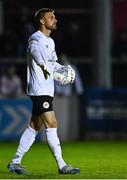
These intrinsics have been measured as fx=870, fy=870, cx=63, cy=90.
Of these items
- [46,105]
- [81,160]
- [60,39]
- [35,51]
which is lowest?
[81,160]

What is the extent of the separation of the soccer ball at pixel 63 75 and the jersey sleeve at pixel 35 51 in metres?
0.43

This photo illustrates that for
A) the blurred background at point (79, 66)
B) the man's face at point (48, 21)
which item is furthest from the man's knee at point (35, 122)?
the blurred background at point (79, 66)

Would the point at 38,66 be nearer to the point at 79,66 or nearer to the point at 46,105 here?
the point at 46,105

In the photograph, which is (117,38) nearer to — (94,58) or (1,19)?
(94,58)

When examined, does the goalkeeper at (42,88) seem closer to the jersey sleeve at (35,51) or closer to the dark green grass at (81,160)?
the jersey sleeve at (35,51)

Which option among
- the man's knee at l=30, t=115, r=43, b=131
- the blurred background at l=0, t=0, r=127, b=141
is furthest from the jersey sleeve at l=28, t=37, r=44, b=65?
the blurred background at l=0, t=0, r=127, b=141

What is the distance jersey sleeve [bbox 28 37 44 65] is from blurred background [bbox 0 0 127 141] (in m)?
9.09

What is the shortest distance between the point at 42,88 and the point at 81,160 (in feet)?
11.3

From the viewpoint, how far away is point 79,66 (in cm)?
2638

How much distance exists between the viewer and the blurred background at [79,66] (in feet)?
70.6

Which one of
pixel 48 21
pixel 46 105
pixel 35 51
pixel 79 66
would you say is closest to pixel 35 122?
pixel 46 105

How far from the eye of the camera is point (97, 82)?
990 inches

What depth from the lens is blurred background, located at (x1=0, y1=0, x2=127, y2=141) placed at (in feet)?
70.6

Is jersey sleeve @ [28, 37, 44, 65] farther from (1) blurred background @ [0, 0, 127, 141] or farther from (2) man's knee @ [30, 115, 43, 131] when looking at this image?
(1) blurred background @ [0, 0, 127, 141]
